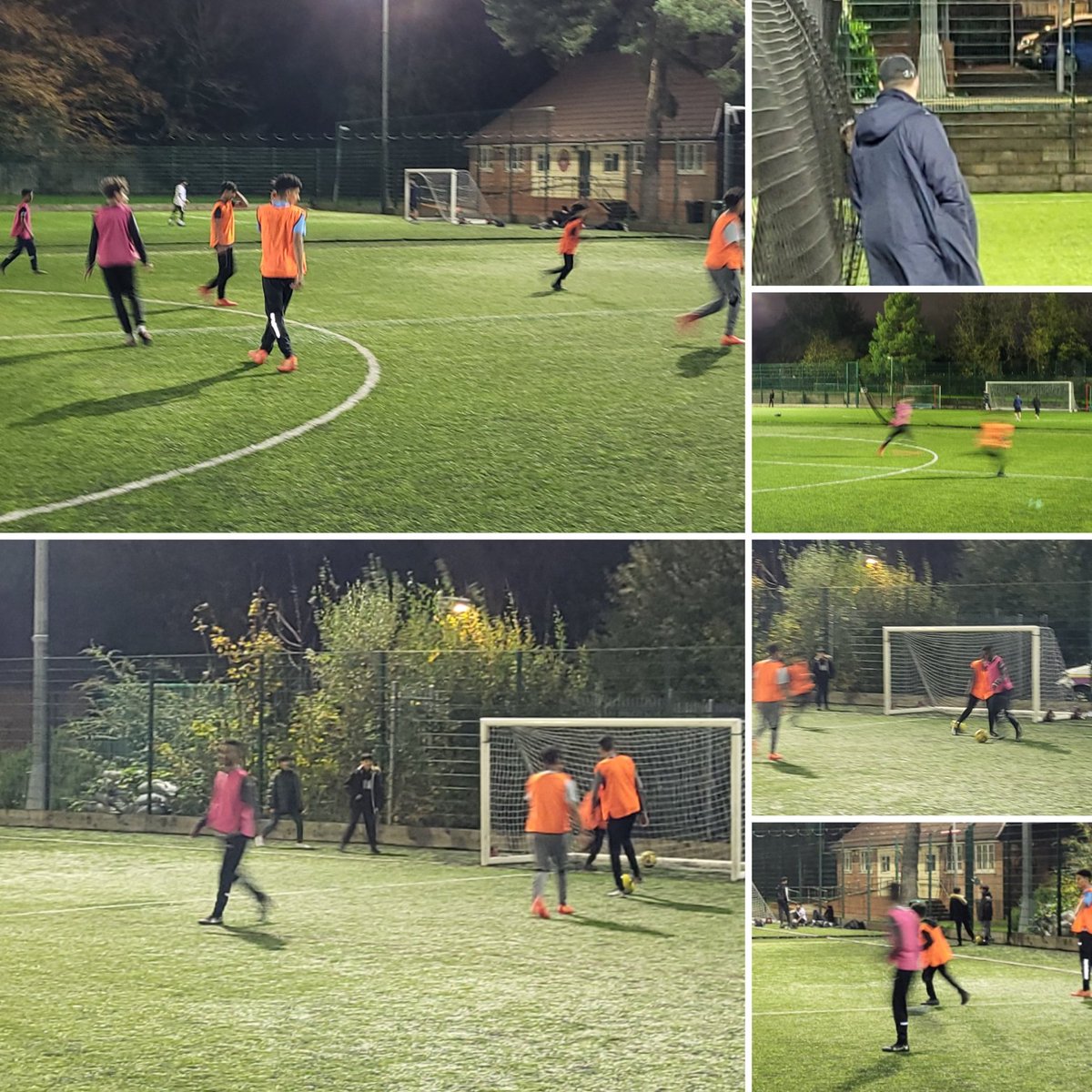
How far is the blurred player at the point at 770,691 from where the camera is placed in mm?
6449

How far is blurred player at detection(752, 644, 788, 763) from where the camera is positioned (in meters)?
6.45

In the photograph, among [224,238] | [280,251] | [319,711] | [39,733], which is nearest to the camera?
[280,251]

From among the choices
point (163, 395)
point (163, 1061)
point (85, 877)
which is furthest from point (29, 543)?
point (163, 1061)

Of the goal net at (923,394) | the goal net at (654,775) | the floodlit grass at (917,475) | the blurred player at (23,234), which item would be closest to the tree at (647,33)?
the goal net at (923,394)

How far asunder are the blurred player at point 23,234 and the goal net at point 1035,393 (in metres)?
4.68

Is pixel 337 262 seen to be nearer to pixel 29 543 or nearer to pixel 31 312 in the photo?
pixel 31 312

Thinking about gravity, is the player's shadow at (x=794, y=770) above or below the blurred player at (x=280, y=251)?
below

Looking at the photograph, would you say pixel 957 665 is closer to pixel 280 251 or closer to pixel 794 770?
pixel 794 770

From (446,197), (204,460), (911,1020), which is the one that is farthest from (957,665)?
(446,197)

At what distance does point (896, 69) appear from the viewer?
17.3 ft

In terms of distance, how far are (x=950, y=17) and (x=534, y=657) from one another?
4.11 metres

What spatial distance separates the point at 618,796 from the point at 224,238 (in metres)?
3.44

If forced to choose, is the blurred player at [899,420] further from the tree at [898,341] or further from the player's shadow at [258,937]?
the player's shadow at [258,937]

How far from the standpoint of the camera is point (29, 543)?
9719 mm
